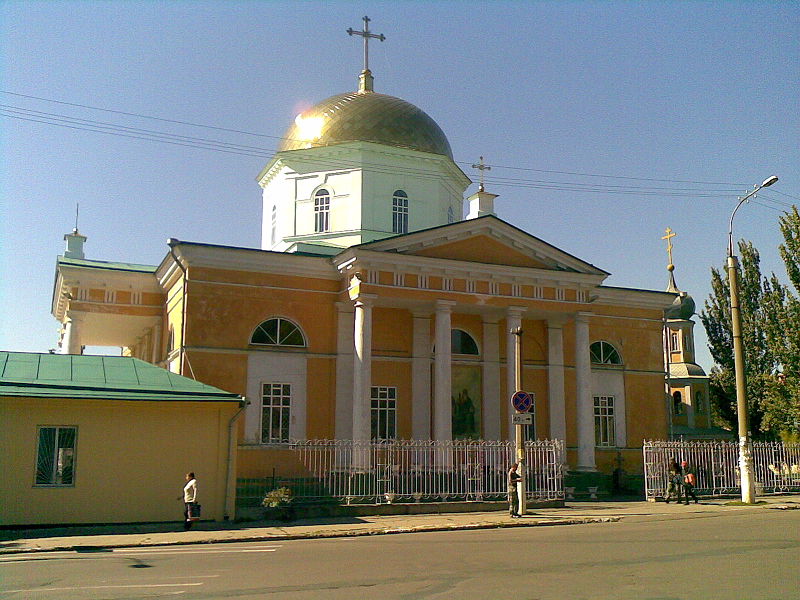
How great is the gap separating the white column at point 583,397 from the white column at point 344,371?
695 centimetres

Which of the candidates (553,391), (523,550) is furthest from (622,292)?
(523,550)

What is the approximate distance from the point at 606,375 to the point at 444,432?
25.0 ft

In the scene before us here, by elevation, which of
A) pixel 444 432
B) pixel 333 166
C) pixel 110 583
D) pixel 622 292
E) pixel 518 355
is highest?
pixel 333 166

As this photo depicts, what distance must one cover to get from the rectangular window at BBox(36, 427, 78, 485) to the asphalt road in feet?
12.0

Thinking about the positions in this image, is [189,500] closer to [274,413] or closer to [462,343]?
[274,413]

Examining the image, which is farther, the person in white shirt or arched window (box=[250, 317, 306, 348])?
arched window (box=[250, 317, 306, 348])

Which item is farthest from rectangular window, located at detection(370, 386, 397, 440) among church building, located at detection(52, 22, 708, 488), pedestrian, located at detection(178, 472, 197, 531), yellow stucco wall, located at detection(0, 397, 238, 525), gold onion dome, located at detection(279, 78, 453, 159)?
gold onion dome, located at detection(279, 78, 453, 159)

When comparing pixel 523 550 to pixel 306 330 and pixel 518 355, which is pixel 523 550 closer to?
pixel 518 355

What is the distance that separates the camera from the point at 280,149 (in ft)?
93.8

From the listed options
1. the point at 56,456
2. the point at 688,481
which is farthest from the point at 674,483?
the point at 56,456

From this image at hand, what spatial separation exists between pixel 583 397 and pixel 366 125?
37.8 ft

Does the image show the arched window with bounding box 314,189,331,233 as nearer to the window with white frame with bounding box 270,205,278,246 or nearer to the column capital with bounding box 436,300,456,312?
the window with white frame with bounding box 270,205,278,246

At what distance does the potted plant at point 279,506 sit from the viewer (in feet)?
56.8

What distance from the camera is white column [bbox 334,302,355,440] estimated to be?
22828mm
